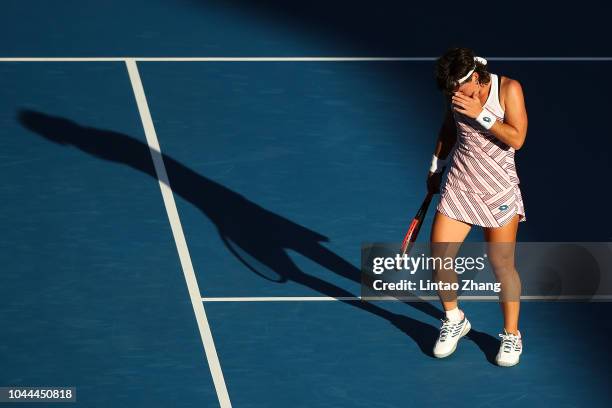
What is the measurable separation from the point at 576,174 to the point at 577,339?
Answer: 2.66 m

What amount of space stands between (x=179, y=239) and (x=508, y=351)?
2.99m

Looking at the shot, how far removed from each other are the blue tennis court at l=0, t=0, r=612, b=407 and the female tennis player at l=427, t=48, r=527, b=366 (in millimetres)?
650

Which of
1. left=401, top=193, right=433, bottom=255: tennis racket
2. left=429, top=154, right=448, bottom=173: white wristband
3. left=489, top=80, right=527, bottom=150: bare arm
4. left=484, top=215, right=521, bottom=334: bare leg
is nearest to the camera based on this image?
left=489, top=80, right=527, bottom=150: bare arm

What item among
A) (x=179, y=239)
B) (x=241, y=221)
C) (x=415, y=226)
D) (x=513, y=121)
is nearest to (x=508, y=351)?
(x=415, y=226)

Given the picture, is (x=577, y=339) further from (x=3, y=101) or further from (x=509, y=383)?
(x=3, y=101)

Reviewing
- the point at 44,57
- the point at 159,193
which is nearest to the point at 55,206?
the point at 159,193

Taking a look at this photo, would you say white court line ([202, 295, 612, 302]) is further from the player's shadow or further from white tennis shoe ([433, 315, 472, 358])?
white tennis shoe ([433, 315, 472, 358])

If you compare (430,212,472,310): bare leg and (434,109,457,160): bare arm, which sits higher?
(434,109,457,160): bare arm

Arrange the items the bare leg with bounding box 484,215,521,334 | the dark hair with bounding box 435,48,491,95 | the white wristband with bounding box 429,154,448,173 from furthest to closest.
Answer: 1. the white wristband with bounding box 429,154,448,173
2. the bare leg with bounding box 484,215,521,334
3. the dark hair with bounding box 435,48,491,95

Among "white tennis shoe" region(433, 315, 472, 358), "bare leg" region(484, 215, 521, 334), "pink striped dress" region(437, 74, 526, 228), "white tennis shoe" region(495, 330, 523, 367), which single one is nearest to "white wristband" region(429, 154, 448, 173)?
"pink striped dress" region(437, 74, 526, 228)

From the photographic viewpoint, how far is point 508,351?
33.7 ft

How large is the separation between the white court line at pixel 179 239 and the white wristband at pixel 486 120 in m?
2.40

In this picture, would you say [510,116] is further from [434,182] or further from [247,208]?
[247,208]

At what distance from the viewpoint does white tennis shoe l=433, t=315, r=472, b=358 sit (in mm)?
10398
